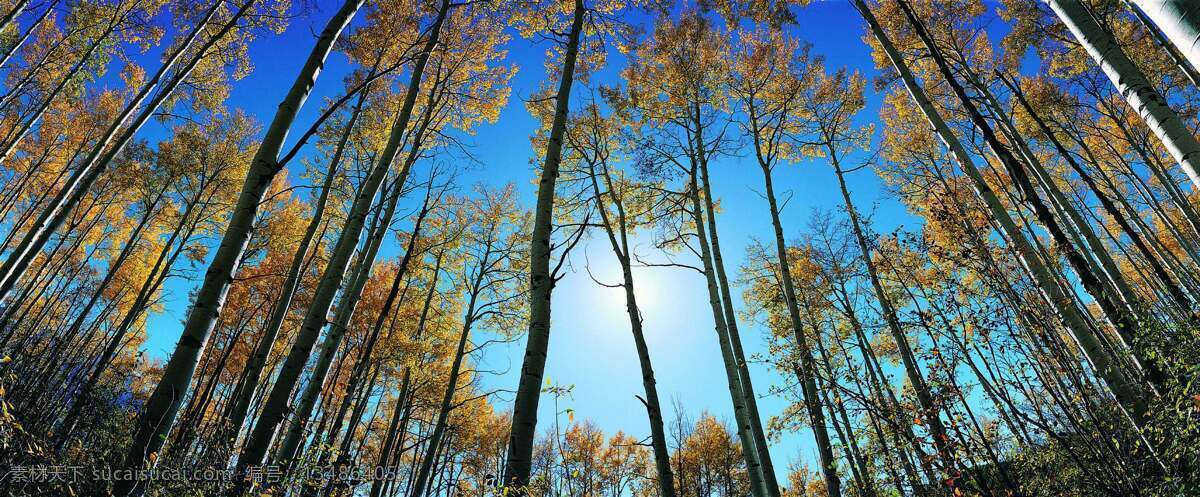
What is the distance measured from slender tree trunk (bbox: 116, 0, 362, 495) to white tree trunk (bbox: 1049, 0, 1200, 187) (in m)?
4.13

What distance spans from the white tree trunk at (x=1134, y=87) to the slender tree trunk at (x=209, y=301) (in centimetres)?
413

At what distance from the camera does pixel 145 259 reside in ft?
41.4

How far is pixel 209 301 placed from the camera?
2.03 m

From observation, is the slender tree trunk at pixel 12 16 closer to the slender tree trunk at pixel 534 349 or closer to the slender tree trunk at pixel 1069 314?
the slender tree trunk at pixel 534 349

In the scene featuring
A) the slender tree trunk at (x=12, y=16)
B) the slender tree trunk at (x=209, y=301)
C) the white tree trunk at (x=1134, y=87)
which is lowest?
the slender tree trunk at (x=209, y=301)

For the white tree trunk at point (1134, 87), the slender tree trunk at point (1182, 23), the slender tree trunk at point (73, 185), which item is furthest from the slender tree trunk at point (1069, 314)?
the slender tree trunk at point (73, 185)

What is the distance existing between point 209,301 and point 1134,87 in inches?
202

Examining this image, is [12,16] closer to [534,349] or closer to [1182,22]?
[534,349]

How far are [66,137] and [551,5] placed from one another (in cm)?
1373

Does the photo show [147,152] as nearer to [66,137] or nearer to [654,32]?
[66,137]

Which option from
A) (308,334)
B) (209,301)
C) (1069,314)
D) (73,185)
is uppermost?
(73,185)

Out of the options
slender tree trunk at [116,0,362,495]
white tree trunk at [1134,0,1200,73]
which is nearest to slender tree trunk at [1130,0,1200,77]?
white tree trunk at [1134,0,1200,73]

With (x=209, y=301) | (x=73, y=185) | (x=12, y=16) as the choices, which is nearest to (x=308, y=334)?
(x=209, y=301)

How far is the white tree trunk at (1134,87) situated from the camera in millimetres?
2197
